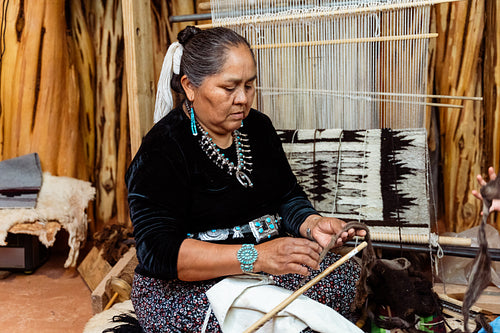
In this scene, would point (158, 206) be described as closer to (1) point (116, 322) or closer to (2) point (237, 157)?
(2) point (237, 157)

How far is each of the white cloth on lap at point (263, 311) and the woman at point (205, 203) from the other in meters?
0.06

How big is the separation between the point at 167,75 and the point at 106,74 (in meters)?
1.75

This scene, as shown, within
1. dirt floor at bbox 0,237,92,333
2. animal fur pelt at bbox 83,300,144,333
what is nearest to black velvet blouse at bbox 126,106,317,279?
animal fur pelt at bbox 83,300,144,333

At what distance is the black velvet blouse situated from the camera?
69.6 inches

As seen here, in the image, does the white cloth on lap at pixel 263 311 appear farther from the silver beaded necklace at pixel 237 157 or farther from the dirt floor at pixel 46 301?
the dirt floor at pixel 46 301

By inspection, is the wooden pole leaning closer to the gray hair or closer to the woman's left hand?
the woman's left hand

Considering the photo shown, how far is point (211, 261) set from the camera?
1689 mm

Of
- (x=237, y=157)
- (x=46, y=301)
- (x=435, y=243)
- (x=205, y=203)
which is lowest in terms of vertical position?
(x=46, y=301)

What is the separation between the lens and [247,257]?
5.45ft

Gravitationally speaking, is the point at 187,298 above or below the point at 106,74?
below

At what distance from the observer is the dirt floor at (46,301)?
2717 mm

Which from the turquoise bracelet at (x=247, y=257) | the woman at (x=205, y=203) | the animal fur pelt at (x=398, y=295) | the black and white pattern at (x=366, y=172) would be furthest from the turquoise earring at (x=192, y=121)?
the black and white pattern at (x=366, y=172)

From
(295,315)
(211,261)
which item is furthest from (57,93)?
(295,315)

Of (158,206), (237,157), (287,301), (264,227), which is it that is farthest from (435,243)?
(158,206)
